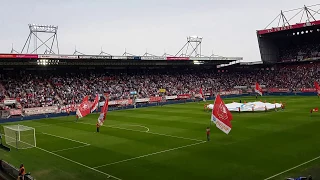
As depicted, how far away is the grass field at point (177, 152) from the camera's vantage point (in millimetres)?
19531

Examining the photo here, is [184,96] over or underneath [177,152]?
over

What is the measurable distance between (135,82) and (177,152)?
176 ft

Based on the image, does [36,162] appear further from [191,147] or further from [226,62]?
[226,62]

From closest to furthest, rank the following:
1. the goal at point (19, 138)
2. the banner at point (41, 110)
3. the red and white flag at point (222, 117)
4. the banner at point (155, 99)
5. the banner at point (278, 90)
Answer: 1. the red and white flag at point (222, 117)
2. the goal at point (19, 138)
3. the banner at point (41, 110)
4. the banner at point (155, 99)
5. the banner at point (278, 90)

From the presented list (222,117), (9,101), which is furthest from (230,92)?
(222,117)

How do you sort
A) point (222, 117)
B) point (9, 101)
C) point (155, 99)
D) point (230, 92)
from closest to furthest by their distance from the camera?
point (222, 117)
point (9, 101)
point (155, 99)
point (230, 92)

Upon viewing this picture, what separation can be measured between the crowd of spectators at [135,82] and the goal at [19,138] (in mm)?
26551

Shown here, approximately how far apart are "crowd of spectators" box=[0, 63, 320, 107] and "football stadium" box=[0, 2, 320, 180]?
28 cm

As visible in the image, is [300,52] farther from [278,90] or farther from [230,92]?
[230,92]

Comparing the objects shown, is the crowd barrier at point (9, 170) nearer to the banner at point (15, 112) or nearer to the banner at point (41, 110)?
the banner at point (15, 112)

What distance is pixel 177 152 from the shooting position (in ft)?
80.7

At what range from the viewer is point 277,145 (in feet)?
82.3

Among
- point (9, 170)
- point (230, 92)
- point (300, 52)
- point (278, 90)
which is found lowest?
point (9, 170)

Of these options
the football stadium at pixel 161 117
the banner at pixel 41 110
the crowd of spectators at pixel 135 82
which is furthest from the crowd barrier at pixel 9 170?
the crowd of spectators at pixel 135 82
